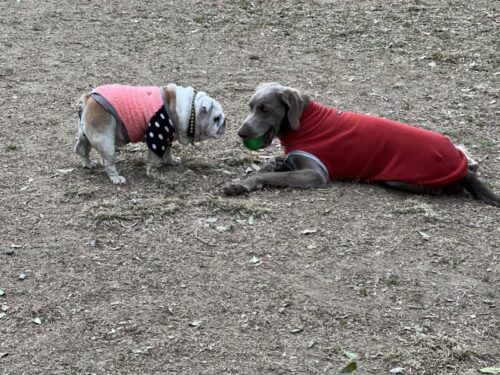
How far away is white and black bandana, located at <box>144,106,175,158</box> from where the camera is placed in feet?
18.4

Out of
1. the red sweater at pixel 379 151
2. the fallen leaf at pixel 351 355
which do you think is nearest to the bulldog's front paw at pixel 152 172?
the red sweater at pixel 379 151

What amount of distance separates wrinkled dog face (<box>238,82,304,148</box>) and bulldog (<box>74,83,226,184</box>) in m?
0.24

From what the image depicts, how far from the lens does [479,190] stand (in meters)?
5.71

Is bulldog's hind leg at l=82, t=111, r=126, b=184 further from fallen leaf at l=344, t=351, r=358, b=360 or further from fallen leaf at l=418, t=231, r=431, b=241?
fallen leaf at l=344, t=351, r=358, b=360

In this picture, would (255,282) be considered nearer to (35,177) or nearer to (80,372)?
(80,372)

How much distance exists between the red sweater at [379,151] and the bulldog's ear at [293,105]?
0.26ft

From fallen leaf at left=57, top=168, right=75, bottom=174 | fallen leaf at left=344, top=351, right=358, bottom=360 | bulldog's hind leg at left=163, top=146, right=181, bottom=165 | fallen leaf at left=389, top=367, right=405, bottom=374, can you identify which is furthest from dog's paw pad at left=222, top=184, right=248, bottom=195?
fallen leaf at left=389, top=367, right=405, bottom=374

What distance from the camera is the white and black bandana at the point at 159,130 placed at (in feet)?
18.4

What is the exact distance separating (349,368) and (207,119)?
2555 millimetres

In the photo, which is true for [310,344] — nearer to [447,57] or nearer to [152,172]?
[152,172]

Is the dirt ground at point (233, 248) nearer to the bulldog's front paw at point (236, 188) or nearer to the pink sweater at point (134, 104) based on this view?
the bulldog's front paw at point (236, 188)

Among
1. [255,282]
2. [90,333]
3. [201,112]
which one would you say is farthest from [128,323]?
[201,112]

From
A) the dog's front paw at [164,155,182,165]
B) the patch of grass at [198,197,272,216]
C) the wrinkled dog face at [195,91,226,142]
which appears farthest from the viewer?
the dog's front paw at [164,155,182,165]

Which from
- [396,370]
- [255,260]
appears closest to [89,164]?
[255,260]
